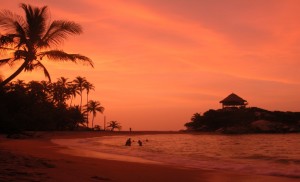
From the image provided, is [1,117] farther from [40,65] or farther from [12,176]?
[12,176]

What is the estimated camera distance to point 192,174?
365 inches

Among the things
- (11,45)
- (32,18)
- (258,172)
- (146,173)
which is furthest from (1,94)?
(258,172)

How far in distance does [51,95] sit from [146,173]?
60080 mm

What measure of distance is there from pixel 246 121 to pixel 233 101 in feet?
18.0

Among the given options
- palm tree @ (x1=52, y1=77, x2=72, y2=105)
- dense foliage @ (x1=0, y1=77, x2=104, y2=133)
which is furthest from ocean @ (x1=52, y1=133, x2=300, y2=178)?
palm tree @ (x1=52, y1=77, x2=72, y2=105)

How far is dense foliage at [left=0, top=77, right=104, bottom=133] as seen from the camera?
59.0ft

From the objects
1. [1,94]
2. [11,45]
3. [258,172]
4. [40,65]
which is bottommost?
[258,172]

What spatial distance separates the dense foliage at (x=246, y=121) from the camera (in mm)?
70750

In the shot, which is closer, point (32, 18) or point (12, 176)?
point (12, 176)

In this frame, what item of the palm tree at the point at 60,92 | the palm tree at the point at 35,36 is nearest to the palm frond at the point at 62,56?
the palm tree at the point at 35,36

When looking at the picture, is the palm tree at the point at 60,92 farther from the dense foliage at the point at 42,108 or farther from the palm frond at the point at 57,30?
the palm frond at the point at 57,30

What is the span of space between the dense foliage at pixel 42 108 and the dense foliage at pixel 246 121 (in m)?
29.6

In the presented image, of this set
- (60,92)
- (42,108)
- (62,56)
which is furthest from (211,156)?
(60,92)

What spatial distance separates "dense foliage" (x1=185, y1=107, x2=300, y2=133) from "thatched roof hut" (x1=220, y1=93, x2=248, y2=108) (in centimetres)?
119
